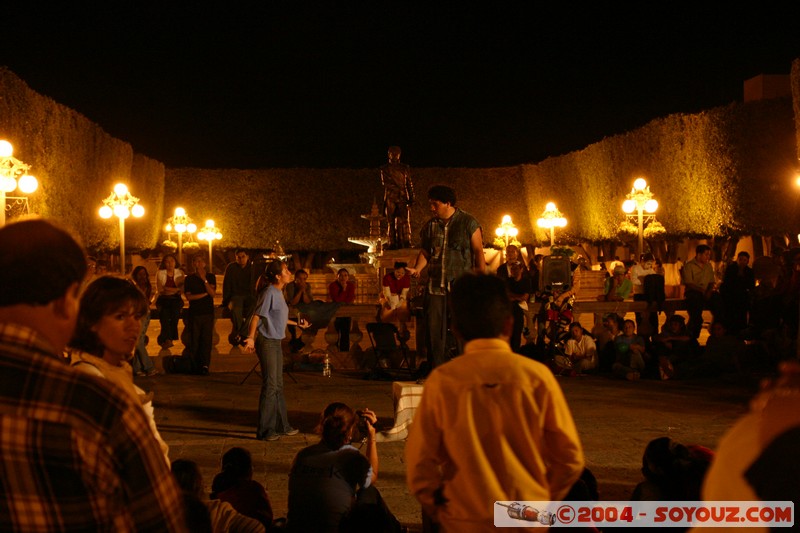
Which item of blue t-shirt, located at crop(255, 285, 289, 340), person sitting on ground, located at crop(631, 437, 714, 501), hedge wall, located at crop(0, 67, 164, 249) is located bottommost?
person sitting on ground, located at crop(631, 437, 714, 501)

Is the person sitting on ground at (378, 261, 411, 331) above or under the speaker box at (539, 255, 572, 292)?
under

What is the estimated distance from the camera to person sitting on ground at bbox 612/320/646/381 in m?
11.4

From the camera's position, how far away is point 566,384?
36.1 feet

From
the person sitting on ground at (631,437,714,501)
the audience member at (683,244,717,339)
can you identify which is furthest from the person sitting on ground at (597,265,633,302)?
the person sitting on ground at (631,437,714,501)

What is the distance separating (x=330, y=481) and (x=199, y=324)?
27.4 ft

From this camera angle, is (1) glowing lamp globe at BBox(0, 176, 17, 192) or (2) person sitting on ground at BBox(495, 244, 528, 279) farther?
(2) person sitting on ground at BBox(495, 244, 528, 279)

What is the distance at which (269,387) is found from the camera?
7621 millimetres

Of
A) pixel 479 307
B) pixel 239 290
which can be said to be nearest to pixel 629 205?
pixel 239 290

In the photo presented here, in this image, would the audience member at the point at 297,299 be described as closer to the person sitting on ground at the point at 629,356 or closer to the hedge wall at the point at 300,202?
the person sitting on ground at the point at 629,356

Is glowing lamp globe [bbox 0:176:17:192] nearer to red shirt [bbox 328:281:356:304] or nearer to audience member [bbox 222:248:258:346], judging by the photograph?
audience member [bbox 222:248:258:346]

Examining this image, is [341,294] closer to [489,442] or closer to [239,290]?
[239,290]

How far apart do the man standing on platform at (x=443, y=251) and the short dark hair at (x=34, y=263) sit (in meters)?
5.39

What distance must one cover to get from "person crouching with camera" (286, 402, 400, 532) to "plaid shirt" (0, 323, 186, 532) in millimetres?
2333

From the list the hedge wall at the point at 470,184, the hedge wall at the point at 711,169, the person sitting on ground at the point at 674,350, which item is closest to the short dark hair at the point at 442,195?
the person sitting on ground at the point at 674,350
